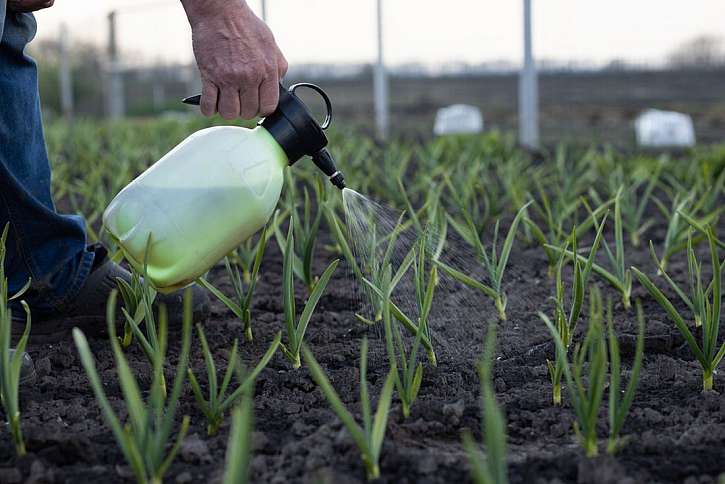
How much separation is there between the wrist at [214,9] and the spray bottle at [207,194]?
0.16 m

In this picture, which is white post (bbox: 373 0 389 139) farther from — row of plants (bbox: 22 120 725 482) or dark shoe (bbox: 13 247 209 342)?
dark shoe (bbox: 13 247 209 342)

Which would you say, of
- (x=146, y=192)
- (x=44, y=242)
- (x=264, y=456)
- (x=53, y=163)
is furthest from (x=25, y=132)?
(x=53, y=163)

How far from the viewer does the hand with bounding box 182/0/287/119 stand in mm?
1557

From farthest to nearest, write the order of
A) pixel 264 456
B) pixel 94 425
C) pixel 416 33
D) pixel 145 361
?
1. pixel 416 33
2. pixel 145 361
3. pixel 94 425
4. pixel 264 456

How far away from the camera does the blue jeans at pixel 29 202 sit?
182 cm

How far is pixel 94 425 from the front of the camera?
1.33m

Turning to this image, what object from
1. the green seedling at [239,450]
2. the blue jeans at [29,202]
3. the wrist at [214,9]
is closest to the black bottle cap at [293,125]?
the wrist at [214,9]

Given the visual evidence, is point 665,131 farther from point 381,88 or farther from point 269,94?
point 269,94

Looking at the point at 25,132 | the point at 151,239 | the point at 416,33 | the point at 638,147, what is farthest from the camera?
the point at 416,33

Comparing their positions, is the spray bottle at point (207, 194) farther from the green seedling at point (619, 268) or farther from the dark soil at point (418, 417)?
the green seedling at point (619, 268)

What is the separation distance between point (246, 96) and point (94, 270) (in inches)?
25.6

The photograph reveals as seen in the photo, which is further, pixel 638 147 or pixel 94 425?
pixel 638 147

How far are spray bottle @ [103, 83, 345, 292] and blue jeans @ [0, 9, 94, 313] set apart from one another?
1.09 ft

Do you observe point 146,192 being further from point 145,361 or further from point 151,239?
point 145,361
